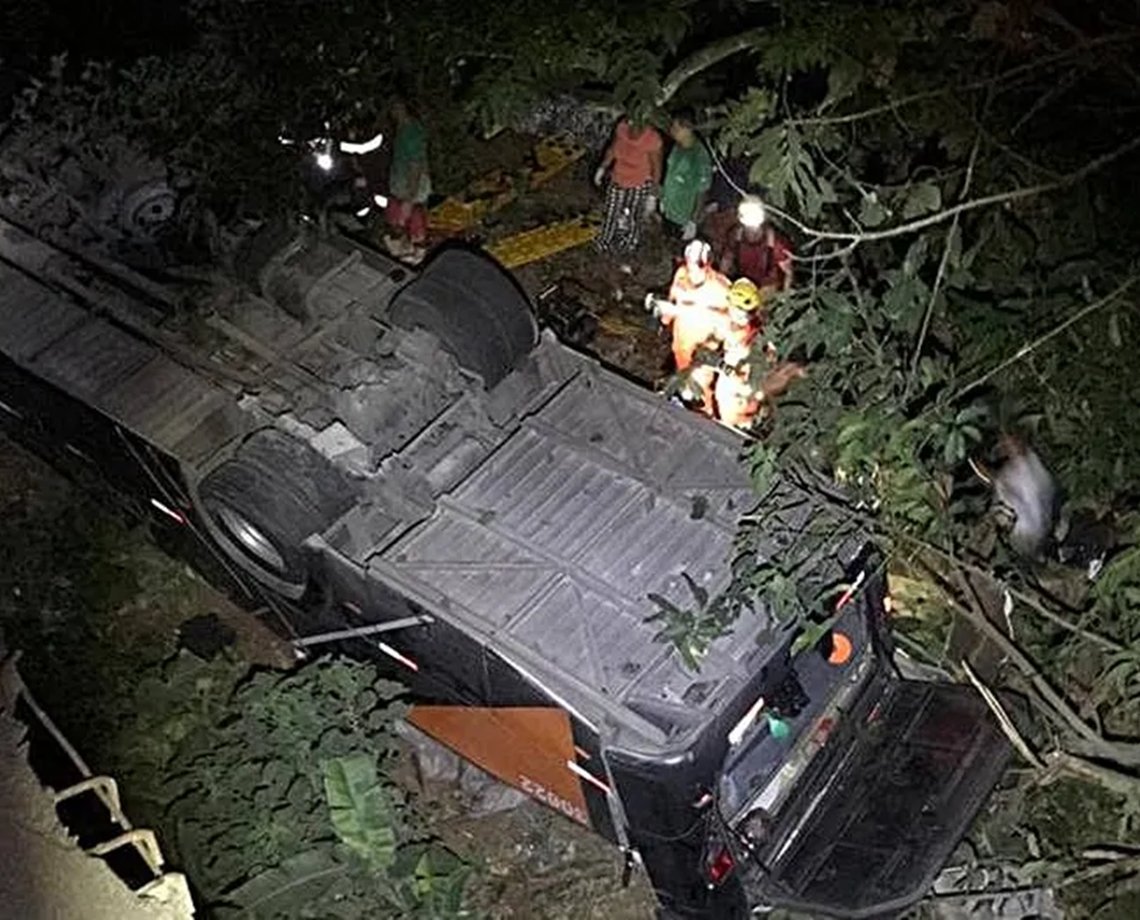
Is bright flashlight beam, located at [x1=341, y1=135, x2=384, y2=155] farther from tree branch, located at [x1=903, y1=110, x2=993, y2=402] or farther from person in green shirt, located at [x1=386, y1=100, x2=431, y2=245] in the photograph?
tree branch, located at [x1=903, y1=110, x2=993, y2=402]

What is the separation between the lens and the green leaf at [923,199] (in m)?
5.98

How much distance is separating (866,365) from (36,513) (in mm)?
5156

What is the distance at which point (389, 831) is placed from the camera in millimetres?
6891

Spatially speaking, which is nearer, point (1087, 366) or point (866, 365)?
point (866, 365)

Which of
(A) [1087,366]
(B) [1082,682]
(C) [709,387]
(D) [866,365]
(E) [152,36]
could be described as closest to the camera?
(D) [866,365]

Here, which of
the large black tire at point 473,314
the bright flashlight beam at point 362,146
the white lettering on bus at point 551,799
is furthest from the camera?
the bright flashlight beam at point 362,146

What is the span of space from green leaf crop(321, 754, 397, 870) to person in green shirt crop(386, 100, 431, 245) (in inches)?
166

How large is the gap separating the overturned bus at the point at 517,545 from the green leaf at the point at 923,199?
134 cm

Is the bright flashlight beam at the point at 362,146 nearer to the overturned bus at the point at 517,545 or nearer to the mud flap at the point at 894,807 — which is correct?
the overturned bus at the point at 517,545

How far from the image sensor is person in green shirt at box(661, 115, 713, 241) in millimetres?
9234

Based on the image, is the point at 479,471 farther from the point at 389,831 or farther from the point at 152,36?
the point at 152,36

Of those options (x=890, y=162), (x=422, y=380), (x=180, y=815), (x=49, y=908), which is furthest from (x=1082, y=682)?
(x=49, y=908)

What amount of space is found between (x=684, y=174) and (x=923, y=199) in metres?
3.45

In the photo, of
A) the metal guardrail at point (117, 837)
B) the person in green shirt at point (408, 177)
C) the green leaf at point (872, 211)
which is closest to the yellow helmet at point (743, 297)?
the green leaf at point (872, 211)
